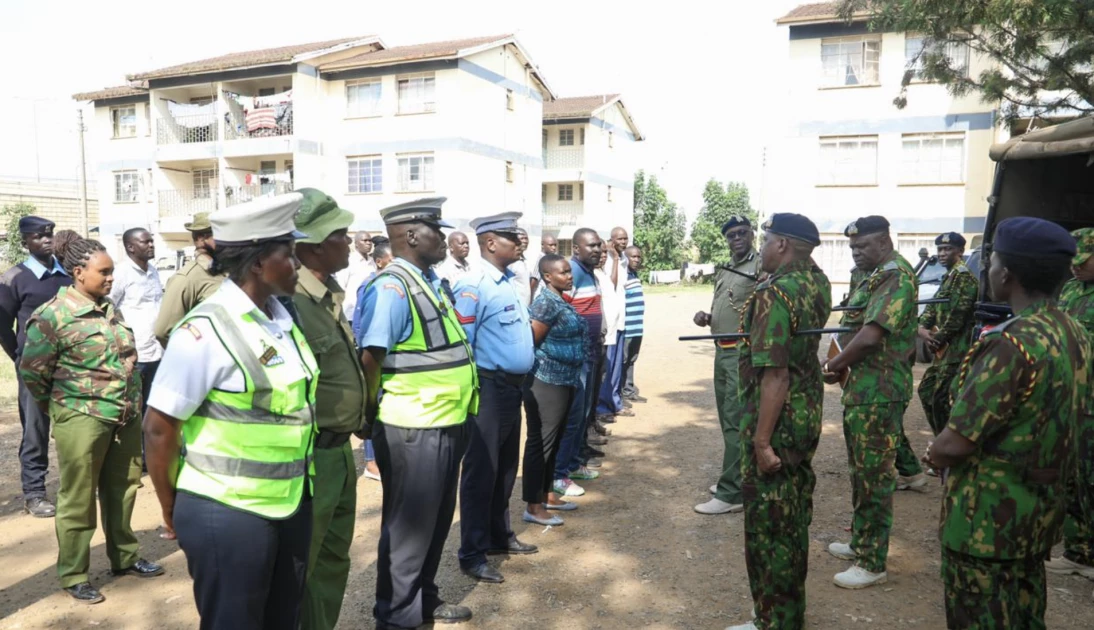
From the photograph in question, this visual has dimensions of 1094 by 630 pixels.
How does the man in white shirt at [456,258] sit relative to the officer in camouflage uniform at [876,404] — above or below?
above

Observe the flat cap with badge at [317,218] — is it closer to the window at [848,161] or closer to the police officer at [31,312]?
the police officer at [31,312]

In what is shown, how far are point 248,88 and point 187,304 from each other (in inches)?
1021

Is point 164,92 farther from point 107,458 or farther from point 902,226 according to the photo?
point 107,458

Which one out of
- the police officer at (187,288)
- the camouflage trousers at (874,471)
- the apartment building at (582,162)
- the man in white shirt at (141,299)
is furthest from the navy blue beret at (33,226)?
the apartment building at (582,162)

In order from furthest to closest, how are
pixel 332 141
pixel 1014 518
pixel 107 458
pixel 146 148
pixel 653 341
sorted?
pixel 146 148
pixel 332 141
pixel 653 341
pixel 107 458
pixel 1014 518

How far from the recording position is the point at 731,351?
19.2 ft

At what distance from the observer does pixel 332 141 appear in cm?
2730

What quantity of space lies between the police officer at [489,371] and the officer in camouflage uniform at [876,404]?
5.98 ft

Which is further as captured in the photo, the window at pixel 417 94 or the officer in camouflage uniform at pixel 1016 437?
the window at pixel 417 94

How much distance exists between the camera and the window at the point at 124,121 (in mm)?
29984

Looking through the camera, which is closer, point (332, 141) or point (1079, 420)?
point (1079, 420)

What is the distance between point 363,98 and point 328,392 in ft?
83.8

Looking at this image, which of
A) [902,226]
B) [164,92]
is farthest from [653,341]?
[164,92]

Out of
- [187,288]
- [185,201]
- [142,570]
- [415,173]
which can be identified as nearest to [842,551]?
[142,570]
